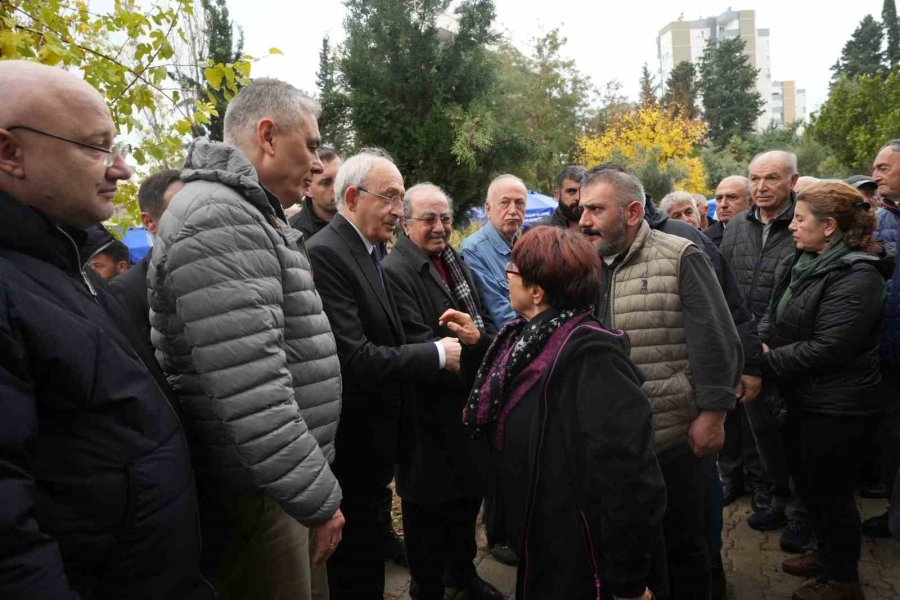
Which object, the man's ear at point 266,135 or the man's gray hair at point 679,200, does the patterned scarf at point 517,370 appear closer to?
the man's ear at point 266,135

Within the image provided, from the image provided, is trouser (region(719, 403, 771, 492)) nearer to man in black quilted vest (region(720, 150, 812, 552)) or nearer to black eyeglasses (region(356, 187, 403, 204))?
man in black quilted vest (region(720, 150, 812, 552))

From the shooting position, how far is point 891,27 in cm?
5603

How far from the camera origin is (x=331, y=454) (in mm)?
2314

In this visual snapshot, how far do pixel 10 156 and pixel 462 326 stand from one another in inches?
84.9

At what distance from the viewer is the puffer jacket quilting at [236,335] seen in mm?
1834

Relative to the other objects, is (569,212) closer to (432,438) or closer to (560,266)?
(432,438)

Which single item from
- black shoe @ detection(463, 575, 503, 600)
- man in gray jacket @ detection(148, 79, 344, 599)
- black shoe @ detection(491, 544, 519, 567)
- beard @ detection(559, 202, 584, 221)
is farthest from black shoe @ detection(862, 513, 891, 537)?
man in gray jacket @ detection(148, 79, 344, 599)

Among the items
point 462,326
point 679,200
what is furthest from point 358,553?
point 679,200

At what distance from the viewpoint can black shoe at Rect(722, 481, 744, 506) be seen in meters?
5.02

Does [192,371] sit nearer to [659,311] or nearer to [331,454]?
[331,454]

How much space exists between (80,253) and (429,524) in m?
2.39

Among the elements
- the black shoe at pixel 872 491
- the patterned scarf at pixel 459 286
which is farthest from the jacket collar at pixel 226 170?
the black shoe at pixel 872 491

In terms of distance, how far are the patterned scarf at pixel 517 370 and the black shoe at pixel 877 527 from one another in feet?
11.1

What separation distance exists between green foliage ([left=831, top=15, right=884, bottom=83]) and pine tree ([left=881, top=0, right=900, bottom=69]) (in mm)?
650
